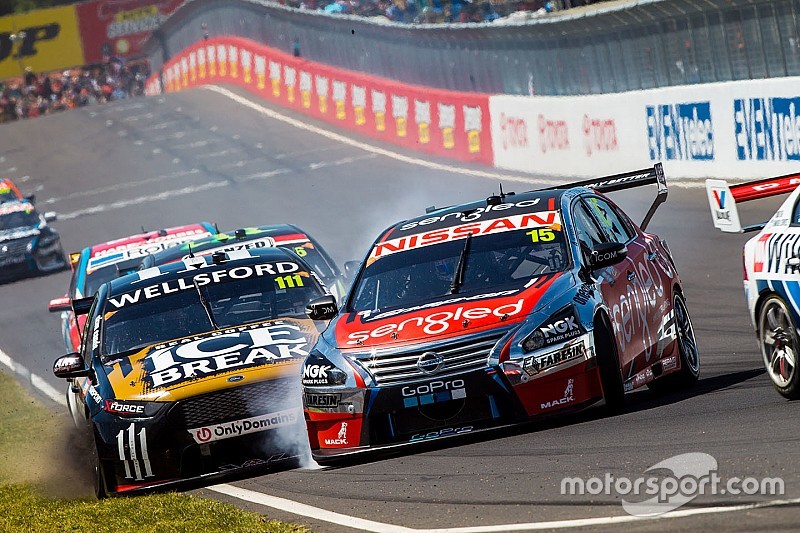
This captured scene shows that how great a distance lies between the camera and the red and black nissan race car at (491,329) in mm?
8352

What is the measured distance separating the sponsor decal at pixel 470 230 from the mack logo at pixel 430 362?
154 cm

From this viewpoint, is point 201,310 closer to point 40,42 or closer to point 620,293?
point 620,293

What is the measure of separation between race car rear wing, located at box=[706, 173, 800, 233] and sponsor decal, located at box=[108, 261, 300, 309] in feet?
10.8

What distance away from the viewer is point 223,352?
9906 mm

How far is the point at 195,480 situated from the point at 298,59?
121ft

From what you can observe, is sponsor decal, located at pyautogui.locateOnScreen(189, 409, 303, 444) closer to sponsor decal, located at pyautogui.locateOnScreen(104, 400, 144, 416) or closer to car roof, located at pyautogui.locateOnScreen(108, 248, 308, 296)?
sponsor decal, located at pyautogui.locateOnScreen(104, 400, 144, 416)

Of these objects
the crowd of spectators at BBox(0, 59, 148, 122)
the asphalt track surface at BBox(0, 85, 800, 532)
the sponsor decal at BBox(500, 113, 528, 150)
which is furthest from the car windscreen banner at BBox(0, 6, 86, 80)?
the sponsor decal at BBox(500, 113, 528, 150)

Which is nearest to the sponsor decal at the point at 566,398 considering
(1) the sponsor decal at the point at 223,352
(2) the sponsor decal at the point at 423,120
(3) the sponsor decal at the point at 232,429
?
(3) the sponsor decal at the point at 232,429

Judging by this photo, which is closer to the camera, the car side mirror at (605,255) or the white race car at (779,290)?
the white race car at (779,290)

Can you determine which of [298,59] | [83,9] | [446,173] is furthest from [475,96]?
[83,9]

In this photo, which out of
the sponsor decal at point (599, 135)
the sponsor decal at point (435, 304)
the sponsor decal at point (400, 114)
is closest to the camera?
the sponsor decal at point (435, 304)

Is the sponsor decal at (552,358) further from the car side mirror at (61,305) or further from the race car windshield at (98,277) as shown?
the race car windshield at (98,277)

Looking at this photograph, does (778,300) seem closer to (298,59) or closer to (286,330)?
(286,330)

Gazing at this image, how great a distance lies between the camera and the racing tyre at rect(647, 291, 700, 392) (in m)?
10.2
